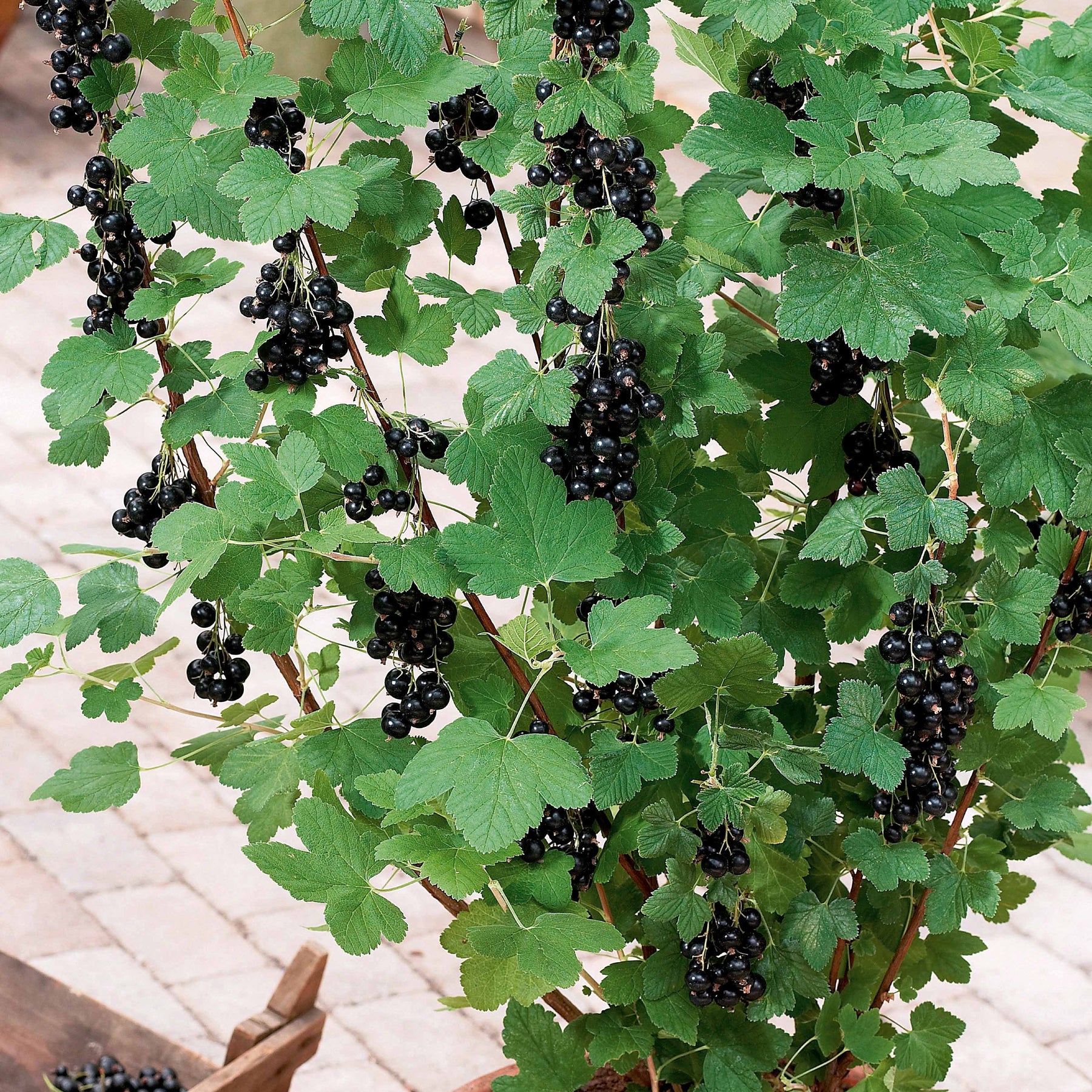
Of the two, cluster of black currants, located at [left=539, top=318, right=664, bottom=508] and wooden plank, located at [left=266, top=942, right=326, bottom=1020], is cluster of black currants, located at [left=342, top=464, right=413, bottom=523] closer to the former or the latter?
cluster of black currants, located at [left=539, top=318, right=664, bottom=508]

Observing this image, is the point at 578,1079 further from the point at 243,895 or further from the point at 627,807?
the point at 243,895

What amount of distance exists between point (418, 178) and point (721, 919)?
43 cm

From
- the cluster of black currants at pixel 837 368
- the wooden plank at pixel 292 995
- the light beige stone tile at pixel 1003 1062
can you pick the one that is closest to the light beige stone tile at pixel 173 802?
the wooden plank at pixel 292 995

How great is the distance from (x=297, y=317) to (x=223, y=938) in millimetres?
1597

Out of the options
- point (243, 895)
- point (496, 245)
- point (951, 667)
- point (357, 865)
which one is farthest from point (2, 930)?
point (496, 245)

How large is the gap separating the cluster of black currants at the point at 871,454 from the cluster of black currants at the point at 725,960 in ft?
0.78

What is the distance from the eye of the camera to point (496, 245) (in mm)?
3986

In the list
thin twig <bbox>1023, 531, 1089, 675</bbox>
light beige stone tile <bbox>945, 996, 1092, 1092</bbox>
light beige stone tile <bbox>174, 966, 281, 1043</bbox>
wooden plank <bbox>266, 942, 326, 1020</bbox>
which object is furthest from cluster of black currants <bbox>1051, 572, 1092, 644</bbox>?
light beige stone tile <bbox>174, 966, 281, 1043</bbox>

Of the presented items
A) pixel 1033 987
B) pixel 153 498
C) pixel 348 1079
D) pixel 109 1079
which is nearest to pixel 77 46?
pixel 153 498

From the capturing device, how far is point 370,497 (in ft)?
2.22

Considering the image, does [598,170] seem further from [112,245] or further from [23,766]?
[23,766]

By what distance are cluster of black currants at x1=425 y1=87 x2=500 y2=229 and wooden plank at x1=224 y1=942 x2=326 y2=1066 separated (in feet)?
2.49

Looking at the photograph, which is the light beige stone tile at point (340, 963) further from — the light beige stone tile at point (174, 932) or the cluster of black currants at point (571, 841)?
the cluster of black currants at point (571, 841)

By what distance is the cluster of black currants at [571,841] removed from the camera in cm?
70
